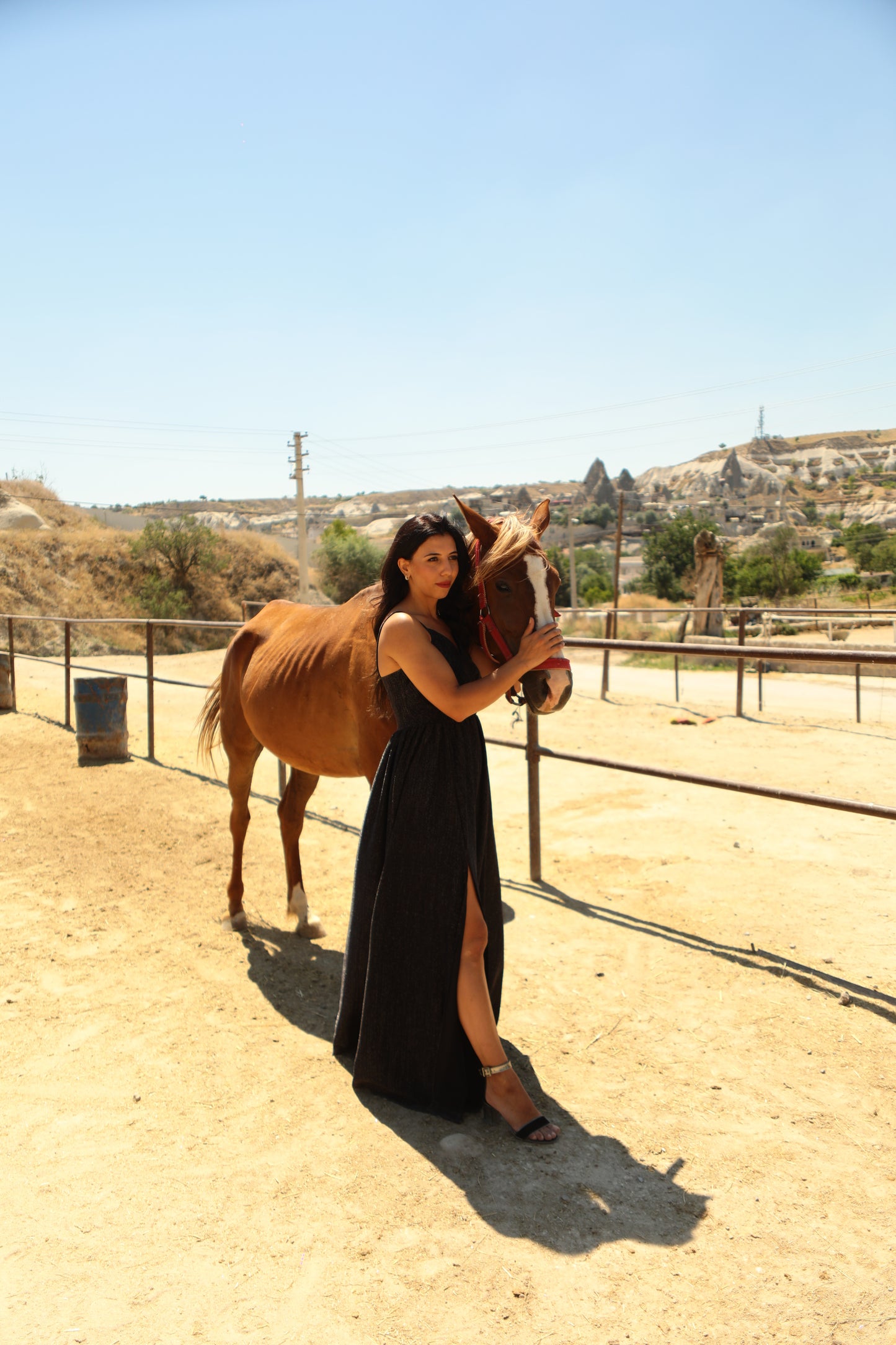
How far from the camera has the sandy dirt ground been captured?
5.50 feet

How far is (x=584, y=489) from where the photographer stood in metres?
135

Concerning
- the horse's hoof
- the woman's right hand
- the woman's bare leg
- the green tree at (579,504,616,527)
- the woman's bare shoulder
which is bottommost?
the horse's hoof

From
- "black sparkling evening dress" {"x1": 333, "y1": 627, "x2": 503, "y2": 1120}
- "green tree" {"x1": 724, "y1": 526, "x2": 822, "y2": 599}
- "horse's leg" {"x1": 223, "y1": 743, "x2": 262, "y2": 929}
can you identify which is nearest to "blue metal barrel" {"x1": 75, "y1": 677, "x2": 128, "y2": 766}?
"horse's leg" {"x1": 223, "y1": 743, "x2": 262, "y2": 929}

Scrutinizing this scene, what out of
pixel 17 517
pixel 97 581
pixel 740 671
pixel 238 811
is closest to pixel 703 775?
pixel 238 811

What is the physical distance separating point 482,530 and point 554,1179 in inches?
68.5

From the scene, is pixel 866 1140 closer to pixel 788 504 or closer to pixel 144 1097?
pixel 144 1097

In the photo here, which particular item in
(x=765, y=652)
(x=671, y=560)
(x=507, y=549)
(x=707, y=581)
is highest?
(x=671, y=560)

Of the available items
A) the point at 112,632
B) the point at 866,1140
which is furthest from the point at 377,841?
the point at 112,632

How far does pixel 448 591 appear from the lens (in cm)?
223

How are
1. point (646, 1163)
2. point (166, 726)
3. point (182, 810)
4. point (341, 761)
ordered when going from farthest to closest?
point (166, 726) → point (182, 810) → point (341, 761) → point (646, 1163)

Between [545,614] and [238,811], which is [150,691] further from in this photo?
[545,614]

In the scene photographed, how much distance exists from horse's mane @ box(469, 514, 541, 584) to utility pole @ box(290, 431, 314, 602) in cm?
2368

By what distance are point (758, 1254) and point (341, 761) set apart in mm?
2080

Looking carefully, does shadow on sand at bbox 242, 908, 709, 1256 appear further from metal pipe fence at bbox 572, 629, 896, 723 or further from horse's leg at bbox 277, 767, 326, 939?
metal pipe fence at bbox 572, 629, 896, 723
